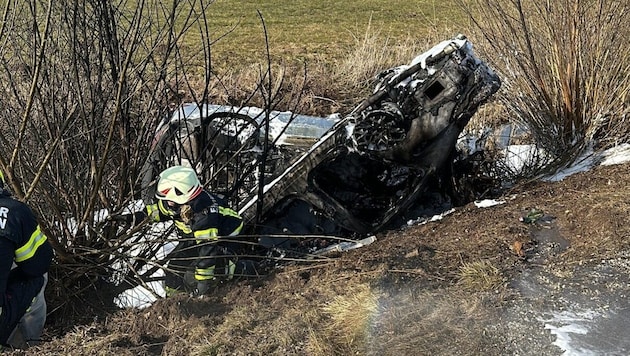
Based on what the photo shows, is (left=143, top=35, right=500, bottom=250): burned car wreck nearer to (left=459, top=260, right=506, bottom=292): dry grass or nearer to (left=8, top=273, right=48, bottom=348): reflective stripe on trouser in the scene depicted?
(left=8, top=273, right=48, bottom=348): reflective stripe on trouser

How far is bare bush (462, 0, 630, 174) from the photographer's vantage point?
19.4ft

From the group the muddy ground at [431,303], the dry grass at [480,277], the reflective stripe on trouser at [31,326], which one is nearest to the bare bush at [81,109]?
the reflective stripe on trouser at [31,326]

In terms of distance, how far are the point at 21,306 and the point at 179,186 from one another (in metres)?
1.23

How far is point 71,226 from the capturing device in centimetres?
450

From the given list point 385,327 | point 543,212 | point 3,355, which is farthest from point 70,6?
point 543,212

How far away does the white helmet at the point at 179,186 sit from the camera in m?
4.12

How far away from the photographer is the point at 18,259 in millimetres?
3555

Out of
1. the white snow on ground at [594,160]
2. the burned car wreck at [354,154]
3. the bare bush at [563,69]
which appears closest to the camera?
the burned car wreck at [354,154]

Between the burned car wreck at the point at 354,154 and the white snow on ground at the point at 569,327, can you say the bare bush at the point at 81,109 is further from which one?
the white snow on ground at the point at 569,327

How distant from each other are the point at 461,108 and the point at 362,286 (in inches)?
73.8

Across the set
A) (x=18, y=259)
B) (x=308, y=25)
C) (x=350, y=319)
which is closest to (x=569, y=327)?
(x=350, y=319)

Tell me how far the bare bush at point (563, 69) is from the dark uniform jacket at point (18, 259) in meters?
4.74

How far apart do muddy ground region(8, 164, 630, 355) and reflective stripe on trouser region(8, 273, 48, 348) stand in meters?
0.15

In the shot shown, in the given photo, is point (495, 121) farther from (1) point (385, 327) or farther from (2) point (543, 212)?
(1) point (385, 327)
